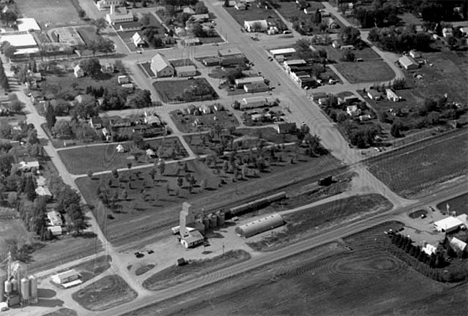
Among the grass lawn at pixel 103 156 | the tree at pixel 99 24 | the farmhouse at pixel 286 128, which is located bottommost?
the grass lawn at pixel 103 156

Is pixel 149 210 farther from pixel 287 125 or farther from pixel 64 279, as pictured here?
pixel 287 125

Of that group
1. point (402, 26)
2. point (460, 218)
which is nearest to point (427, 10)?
point (402, 26)

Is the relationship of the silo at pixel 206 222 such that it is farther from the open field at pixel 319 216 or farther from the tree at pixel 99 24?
the tree at pixel 99 24

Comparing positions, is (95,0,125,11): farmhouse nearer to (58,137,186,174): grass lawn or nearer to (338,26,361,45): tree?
(338,26,361,45): tree

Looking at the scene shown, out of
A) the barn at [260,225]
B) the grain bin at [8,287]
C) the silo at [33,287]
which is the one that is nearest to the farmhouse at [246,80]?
the barn at [260,225]

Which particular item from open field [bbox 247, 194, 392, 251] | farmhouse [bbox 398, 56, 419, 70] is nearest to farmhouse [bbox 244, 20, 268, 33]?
farmhouse [bbox 398, 56, 419, 70]
